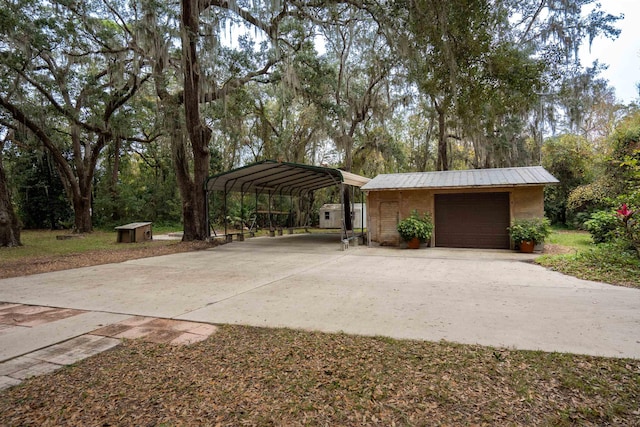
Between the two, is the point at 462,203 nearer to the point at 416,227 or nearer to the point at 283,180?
the point at 416,227

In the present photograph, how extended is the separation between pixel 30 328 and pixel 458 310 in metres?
4.82

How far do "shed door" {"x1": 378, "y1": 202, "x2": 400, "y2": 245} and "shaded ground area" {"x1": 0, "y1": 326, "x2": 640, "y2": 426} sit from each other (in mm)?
8848

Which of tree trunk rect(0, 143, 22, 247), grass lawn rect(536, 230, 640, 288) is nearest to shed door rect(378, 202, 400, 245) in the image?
grass lawn rect(536, 230, 640, 288)

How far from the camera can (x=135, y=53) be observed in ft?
37.1

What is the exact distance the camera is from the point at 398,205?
11.6 metres

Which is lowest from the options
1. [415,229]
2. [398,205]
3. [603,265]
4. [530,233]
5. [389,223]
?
[603,265]

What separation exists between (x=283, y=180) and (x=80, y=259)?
789cm

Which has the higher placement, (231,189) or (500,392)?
(231,189)

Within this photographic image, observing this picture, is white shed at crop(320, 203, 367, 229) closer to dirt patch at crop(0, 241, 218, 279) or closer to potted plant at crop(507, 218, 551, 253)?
dirt patch at crop(0, 241, 218, 279)

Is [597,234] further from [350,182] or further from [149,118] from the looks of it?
[149,118]

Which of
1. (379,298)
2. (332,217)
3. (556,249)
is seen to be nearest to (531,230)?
(556,249)

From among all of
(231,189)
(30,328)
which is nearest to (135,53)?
(231,189)

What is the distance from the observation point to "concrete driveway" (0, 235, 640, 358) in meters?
3.37

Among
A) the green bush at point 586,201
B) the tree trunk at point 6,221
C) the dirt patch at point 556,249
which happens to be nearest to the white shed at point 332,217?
the green bush at point 586,201
